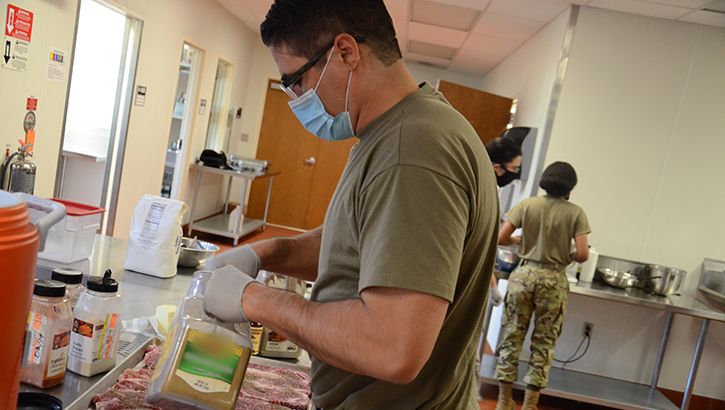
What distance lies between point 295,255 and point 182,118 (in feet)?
17.2

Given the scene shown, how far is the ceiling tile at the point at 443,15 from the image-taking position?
4836 mm

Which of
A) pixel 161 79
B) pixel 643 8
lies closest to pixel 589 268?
pixel 643 8

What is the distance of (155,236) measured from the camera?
200 cm

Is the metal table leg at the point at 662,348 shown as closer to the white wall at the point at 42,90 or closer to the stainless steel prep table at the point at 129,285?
the stainless steel prep table at the point at 129,285

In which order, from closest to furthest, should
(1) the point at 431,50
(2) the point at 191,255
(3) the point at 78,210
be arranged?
(3) the point at 78,210 < (2) the point at 191,255 < (1) the point at 431,50

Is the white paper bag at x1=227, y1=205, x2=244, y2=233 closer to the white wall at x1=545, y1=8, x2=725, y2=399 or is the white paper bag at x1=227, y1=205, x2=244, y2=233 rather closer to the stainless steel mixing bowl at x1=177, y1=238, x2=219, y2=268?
the white wall at x1=545, y1=8, x2=725, y2=399

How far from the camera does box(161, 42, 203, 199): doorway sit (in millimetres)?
6148

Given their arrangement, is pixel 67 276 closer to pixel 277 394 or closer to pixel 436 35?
pixel 277 394

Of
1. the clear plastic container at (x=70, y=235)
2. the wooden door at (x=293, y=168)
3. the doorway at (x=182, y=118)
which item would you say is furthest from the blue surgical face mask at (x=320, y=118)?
the wooden door at (x=293, y=168)

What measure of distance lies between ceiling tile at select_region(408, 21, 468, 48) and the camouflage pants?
3.08 metres

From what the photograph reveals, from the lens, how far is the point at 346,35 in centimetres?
107

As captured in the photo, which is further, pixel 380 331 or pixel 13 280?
pixel 380 331

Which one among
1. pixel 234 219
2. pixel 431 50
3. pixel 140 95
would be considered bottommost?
pixel 234 219

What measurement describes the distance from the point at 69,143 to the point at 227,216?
327 centimetres
